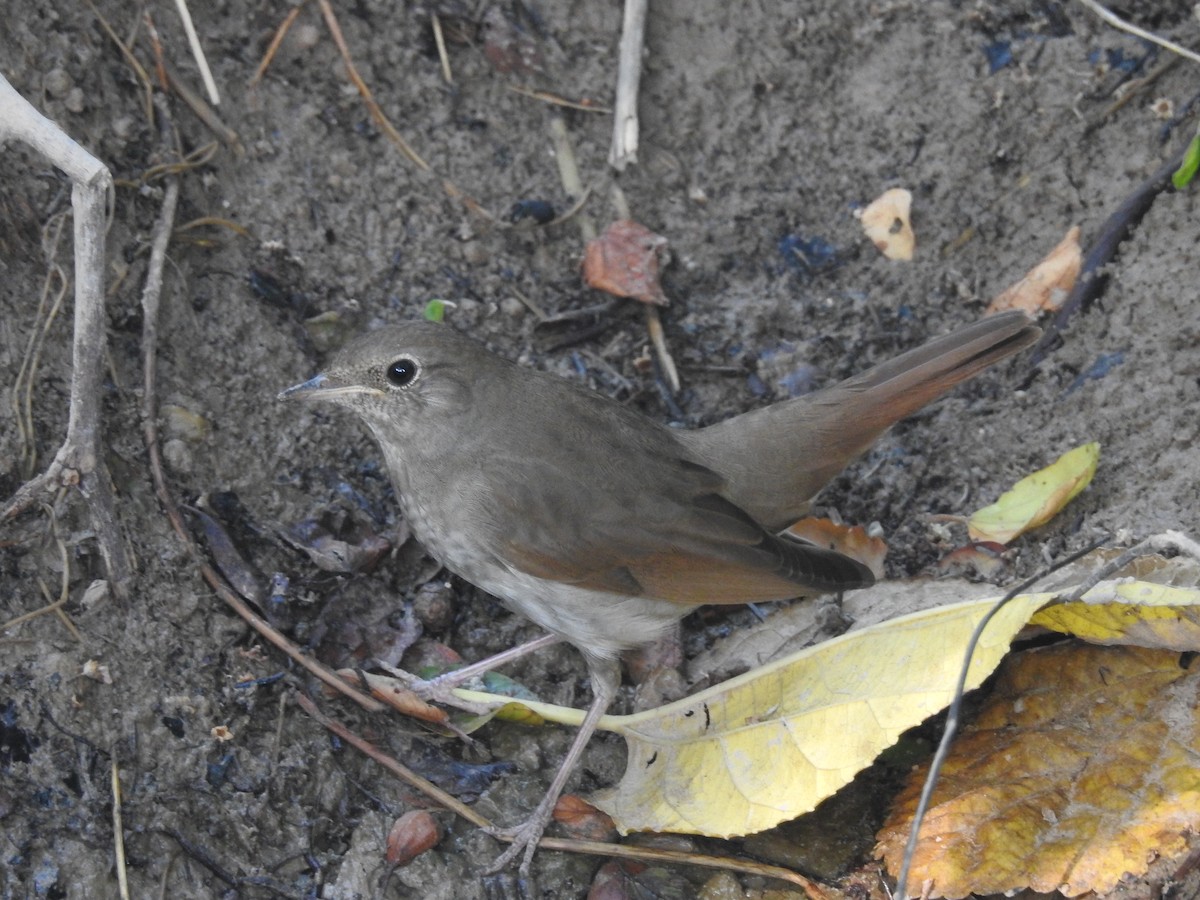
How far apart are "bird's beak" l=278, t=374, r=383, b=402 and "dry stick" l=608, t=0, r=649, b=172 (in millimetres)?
1732

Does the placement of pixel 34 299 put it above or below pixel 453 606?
above

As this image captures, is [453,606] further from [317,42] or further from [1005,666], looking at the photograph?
[317,42]

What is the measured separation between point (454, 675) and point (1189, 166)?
3088 millimetres

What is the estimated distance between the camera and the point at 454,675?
4.05m

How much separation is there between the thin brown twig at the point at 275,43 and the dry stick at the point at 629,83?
1296 mm

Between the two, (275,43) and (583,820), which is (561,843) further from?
(275,43)

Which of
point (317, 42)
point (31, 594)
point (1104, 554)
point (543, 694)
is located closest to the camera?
point (31, 594)

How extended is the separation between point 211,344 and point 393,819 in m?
1.77

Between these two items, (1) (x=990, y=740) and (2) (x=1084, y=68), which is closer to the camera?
(1) (x=990, y=740)

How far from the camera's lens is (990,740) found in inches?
140

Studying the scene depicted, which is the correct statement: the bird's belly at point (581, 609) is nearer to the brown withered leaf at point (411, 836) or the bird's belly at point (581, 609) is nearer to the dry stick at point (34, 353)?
the brown withered leaf at point (411, 836)

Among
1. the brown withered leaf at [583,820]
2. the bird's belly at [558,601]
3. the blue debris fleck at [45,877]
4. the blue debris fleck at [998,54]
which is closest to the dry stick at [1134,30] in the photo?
the blue debris fleck at [998,54]

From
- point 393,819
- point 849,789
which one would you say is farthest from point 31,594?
point 849,789

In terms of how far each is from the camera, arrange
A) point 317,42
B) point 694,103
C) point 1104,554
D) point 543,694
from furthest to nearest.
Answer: point 694,103 < point 317,42 < point 543,694 < point 1104,554
